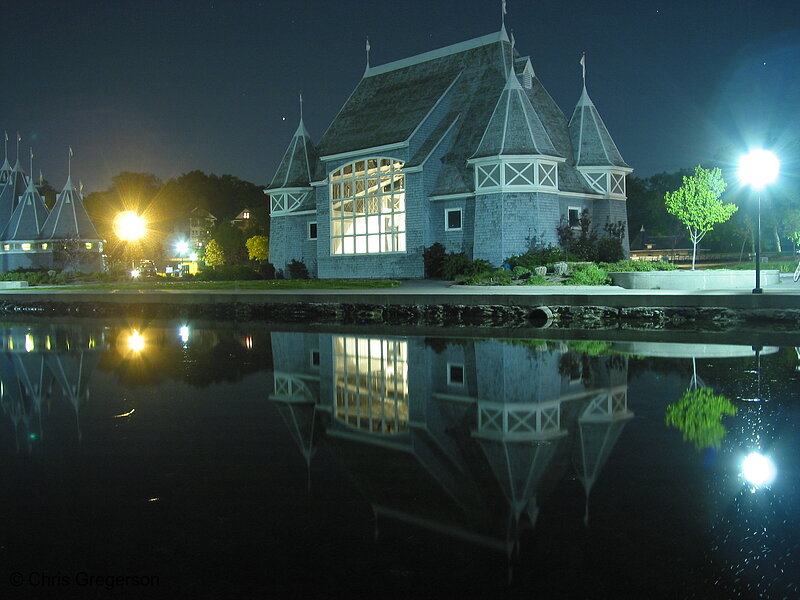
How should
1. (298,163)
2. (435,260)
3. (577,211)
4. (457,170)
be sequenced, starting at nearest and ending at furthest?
(435,260) < (577,211) < (457,170) < (298,163)

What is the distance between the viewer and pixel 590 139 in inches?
1588

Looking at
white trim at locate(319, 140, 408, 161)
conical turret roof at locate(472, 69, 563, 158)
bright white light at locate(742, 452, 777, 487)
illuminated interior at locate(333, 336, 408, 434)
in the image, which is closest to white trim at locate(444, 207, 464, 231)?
conical turret roof at locate(472, 69, 563, 158)

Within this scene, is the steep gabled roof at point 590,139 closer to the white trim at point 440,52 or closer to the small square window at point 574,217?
the small square window at point 574,217

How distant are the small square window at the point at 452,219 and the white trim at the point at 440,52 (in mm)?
10200

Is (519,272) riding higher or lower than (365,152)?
lower

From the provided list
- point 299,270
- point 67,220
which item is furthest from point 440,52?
point 67,220

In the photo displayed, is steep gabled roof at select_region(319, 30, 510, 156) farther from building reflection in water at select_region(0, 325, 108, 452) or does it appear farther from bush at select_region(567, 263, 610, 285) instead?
building reflection in water at select_region(0, 325, 108, 452)

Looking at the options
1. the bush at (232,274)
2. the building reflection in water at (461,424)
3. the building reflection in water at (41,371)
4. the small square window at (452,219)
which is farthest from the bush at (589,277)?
the bush at (232,274)

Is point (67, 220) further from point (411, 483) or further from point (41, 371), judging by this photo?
point (411, 483)

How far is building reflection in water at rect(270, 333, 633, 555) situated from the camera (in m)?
6.13

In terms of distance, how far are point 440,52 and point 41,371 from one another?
3519 centimetres

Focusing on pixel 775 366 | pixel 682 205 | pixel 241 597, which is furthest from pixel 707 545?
pixel 682 205

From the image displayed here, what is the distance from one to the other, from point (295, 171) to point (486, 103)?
14.0 meters

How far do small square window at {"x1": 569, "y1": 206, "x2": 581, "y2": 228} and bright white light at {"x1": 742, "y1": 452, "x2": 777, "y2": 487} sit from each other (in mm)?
31562
